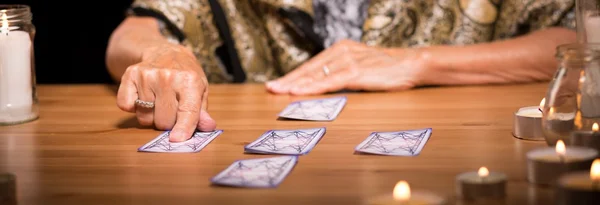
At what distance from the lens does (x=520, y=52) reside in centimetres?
183

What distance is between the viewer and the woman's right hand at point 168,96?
1387mm

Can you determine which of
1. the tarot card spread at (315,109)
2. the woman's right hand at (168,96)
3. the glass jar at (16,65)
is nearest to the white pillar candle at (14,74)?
the glass jar at (16,65)

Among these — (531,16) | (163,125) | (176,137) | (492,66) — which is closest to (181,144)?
(176,137)

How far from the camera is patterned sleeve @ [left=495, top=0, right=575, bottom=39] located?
1.92 meters

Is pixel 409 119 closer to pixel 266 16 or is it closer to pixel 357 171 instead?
pixel 357 171

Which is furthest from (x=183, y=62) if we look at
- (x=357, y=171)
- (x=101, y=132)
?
(x=357, y=171)

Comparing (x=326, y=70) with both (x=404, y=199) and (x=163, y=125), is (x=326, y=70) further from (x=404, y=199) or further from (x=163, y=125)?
(x=404, y=199)

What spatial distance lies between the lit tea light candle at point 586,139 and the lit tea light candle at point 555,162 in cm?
5

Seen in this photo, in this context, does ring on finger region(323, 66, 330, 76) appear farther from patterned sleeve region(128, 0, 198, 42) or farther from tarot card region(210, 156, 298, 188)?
tarot card region(210, 156, 298, 188)

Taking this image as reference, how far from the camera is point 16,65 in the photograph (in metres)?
1.49

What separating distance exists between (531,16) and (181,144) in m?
1.01

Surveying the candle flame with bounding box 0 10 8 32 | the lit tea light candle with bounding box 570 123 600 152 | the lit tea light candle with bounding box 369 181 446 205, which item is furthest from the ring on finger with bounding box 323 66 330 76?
the lit tea light candle with bounding box 369 181 446 205

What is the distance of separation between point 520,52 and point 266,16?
0.64 meters

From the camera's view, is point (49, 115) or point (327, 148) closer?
point (327, 148)
